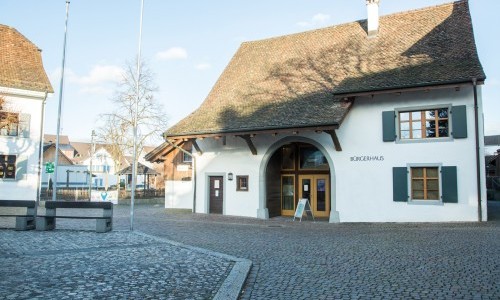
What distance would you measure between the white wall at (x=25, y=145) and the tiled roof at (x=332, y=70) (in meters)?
11.8

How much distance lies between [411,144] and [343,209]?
3.69 metres

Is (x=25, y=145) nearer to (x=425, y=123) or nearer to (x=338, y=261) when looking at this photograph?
(x=425, y=123)

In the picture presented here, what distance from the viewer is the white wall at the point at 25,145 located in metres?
26.2

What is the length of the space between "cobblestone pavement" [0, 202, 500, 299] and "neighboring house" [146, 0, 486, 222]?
7.15ft

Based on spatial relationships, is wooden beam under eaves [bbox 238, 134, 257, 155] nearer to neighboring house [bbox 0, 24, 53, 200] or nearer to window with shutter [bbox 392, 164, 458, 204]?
window with shutter [bbox 392, 164, 458, 204]

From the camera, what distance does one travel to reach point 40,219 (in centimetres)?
1357

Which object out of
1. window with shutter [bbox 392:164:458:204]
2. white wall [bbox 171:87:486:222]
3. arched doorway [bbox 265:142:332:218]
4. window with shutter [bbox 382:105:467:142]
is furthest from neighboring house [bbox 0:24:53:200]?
window with shutter [bbox 392:164:458:204]

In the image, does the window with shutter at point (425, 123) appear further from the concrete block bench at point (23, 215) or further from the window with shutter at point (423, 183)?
the concrete block bench at point (23, 215)

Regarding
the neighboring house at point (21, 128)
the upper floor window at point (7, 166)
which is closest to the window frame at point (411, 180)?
the neighboring house at point (21, 128)

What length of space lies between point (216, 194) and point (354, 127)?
7.64 metres

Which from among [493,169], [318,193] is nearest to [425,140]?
[318,193]

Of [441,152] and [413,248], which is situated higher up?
[441,152]

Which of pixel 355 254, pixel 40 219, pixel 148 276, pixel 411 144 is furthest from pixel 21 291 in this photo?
pixel 411 144

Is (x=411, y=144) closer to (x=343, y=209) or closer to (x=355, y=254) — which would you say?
(x=343, y=209)
